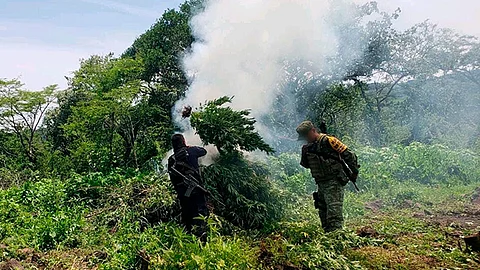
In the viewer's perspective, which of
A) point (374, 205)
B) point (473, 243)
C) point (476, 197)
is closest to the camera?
point (473, 243)

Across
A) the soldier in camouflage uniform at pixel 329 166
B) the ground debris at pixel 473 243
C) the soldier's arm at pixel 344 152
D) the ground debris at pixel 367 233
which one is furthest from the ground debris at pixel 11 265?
the ground debris at pixel 473 243

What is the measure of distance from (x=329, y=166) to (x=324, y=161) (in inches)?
3.4

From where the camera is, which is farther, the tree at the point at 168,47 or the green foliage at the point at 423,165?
the tree at the point at 168,47

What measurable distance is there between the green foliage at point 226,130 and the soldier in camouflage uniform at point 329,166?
50.1 inches

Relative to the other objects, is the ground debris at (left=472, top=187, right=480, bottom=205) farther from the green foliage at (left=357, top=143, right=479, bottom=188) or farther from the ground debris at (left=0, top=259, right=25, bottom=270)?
the ground debris at (left=0, top=259, right=25, bottom=270)

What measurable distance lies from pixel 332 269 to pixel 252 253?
80 cm

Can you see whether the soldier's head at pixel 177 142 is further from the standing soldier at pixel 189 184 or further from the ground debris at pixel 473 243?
the ground debris at pixel 473 243

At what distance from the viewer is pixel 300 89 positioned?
1517 cm

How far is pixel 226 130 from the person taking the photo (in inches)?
282

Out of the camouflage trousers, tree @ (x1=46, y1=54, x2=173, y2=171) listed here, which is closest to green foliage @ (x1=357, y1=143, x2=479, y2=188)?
tree @ (x1=46, y1=54, x2=173, y2=171)

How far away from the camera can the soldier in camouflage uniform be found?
5.79 m

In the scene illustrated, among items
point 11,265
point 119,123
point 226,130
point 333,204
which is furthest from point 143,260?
point 119,123

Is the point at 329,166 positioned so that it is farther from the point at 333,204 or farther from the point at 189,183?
the point at 189,183

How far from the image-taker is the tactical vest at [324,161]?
5.80 meters
